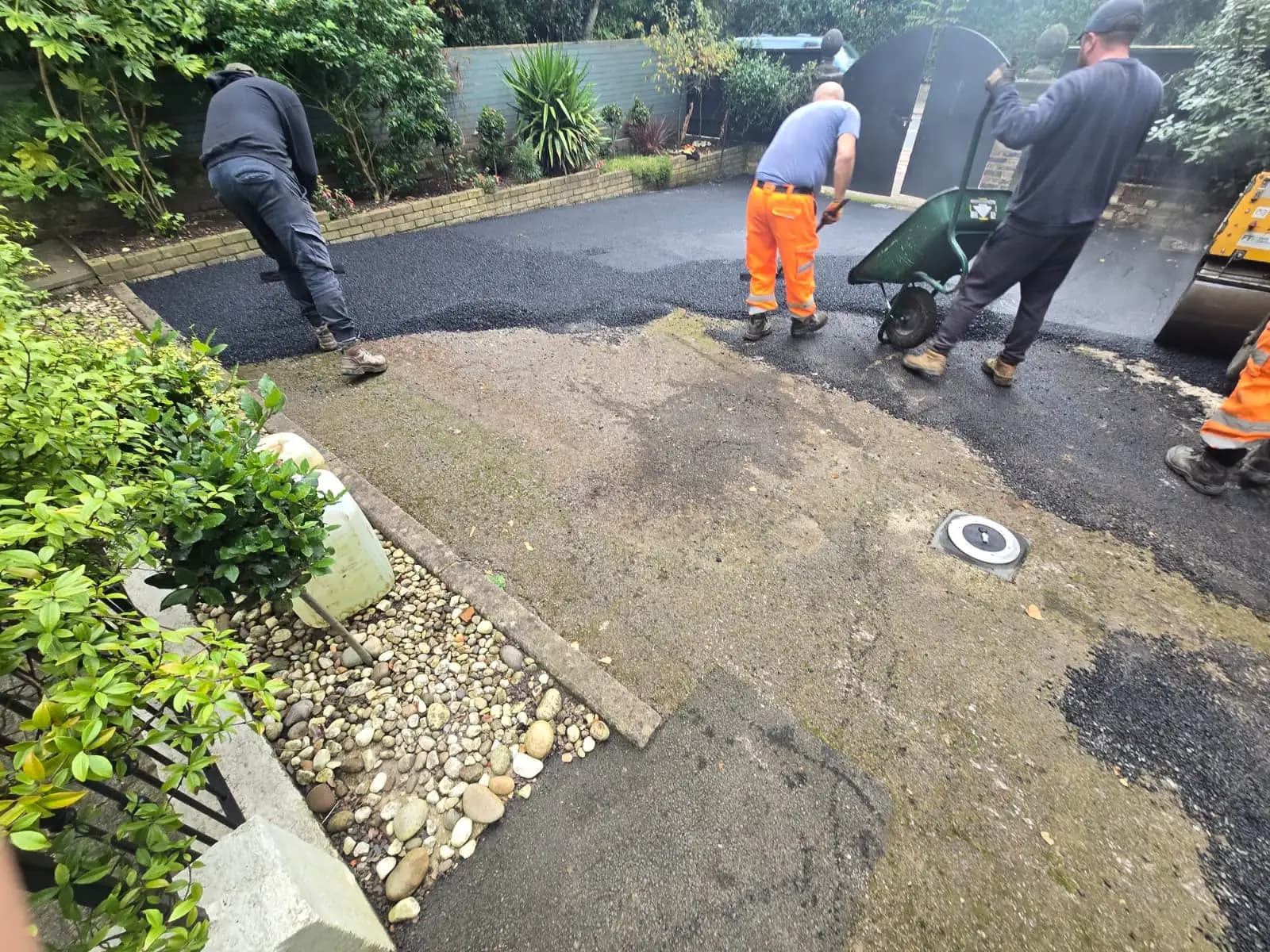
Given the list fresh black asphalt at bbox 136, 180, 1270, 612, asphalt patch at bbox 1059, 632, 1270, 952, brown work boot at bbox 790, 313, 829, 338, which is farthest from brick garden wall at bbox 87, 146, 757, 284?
asphalt patch at bbox 1059, 632, 1270, 952

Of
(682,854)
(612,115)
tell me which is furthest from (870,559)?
(612,115)

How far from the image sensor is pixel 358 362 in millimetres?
3629

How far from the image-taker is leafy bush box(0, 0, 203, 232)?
3936mm

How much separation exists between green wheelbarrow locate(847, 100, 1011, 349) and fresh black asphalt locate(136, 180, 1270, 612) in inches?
12.1

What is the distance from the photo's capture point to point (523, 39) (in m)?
8.96

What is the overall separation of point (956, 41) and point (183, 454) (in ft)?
33.0

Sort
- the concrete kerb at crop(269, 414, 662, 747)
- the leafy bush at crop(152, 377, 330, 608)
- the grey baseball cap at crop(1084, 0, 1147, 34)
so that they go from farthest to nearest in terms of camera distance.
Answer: the grey baseball cap at crop(1084, 0, 1147, 34)
the concrete kerb at crop(269, 414, 662, 747)
the leafy bush at crop(152, 377, 330, 608)

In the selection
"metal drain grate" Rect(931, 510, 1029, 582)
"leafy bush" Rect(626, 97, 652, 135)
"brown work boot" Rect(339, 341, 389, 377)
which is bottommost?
"metal drain grate" Rect(931, 510, 1029, 582)

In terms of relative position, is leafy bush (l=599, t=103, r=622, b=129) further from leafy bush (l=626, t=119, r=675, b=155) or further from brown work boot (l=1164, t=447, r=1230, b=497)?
brown work boot (l=1164, t=447, r=1230, b=497)

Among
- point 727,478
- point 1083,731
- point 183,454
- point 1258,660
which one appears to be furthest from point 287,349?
point 1258,660

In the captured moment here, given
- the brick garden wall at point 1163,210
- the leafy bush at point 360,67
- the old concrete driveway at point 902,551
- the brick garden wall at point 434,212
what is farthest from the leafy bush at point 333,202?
the brick garden wall at point 1163,210

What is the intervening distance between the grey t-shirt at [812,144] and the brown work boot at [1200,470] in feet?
8.76

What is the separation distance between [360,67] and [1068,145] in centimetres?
624

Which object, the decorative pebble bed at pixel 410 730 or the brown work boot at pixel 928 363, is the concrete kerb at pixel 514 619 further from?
the brown work boot at pixel 928 363
